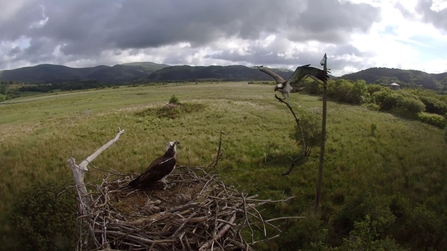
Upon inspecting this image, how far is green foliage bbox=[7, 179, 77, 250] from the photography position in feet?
22.5

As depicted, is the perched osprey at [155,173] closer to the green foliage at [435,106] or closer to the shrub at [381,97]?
the shrub at [381,97]

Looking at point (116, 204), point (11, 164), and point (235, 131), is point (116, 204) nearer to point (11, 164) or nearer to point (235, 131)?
point (11, 164)

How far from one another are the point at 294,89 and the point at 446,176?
11.8 meters

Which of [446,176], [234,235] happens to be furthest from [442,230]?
[446,176]

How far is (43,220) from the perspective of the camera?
700cm

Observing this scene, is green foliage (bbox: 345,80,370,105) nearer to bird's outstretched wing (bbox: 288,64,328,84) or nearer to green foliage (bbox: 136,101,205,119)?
green foliage (bbox: 136,101,205,119)

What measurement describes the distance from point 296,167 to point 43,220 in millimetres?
11341

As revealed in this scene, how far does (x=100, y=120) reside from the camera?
95.6ft

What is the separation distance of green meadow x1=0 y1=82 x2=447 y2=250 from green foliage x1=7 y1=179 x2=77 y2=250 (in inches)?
31.4

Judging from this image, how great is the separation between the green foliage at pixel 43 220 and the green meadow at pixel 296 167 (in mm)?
797

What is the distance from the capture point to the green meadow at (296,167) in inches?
272

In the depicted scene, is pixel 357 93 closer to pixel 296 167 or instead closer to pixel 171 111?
pixel 171 111

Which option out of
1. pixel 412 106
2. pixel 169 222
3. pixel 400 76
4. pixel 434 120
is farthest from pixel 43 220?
pixel 400 76

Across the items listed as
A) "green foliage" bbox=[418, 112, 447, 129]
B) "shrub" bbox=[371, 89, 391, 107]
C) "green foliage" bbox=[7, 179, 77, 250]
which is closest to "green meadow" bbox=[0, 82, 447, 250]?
"green foliage" bbox=[7, 179, 77, 250]
